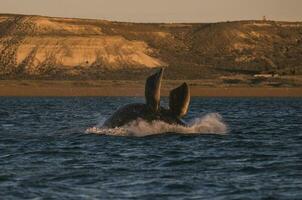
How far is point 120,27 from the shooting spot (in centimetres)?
17750

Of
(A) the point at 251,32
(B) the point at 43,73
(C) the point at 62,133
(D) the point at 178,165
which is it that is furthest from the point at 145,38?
(D) the point at 178,165

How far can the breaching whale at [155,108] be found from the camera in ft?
107

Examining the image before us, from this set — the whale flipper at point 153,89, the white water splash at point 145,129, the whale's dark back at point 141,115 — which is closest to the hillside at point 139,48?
the white water splash at point 145,129

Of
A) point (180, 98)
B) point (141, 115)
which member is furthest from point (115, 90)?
point (180, 98)

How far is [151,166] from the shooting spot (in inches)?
992

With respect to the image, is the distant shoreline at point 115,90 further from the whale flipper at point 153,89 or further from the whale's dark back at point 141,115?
the whale flipper at point 153,89

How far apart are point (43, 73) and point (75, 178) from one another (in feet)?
372

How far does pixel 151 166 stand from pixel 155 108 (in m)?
8.08

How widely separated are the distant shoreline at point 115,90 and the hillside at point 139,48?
9.19 metres

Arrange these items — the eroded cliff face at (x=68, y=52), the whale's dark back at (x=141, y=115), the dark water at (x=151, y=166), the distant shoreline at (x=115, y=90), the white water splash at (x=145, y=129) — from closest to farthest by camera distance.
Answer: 1. the dark water at (x=151, y=166)
2. the whale's dark back at (x=141, y=115)
3. the white water splash at (x=145, y=129)
4. the distant shoreline at (x=115, y=90)
5. the eroded cliff face at (x=68, y=52)

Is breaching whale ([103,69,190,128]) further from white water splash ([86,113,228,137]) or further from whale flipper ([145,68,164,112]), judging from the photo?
white water splash ([86,113,228,137])

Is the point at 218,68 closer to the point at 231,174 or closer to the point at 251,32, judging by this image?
the point at 251,32

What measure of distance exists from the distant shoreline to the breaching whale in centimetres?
7846

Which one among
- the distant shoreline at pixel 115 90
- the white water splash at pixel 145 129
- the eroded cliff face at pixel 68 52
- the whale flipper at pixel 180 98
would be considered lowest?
the distant shoreline at pixel 115 90
